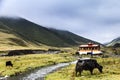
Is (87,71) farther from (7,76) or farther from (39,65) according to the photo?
(39,65)

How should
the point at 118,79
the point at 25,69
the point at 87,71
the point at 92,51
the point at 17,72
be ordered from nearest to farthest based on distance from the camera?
the point at 118,79
the point at 87,71
the point at 17,72
the point at 25,69
the point at 92,51

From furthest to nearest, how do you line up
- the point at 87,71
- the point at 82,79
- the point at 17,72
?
the point at 17,72 < the point at 87,71 < the point at 82,79

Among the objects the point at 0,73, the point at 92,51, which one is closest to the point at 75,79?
the point at 0,73

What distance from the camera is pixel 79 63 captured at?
5731 centimetres

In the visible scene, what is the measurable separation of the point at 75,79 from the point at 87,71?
1212 cm

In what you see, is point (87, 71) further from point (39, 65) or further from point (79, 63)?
point (39, 65)

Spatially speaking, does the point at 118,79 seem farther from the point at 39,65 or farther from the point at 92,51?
the point at 92,51

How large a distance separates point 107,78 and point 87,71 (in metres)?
13.7

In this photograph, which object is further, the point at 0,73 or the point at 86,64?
the point at 0,73

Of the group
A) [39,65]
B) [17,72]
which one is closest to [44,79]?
[17,72]

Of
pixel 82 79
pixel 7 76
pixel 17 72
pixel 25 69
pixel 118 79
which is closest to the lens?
pixel 118 79

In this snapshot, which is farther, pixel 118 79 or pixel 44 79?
pixel 44 79

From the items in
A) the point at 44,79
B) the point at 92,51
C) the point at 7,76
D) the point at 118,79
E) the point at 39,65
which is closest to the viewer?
the point at 118,79

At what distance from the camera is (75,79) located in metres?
51.8
